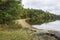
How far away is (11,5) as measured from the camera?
14.3 metres

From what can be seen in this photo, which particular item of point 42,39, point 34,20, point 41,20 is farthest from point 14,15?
point 41,20

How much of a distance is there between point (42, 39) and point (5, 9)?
19.8ft

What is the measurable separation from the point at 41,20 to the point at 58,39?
20.6 m

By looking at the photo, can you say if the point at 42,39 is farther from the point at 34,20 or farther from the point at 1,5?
the point at 34,20

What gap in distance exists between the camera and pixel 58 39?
9086 millimetres

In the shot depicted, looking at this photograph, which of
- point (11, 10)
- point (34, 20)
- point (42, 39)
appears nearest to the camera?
point (42, 39)

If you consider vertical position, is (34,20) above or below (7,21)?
below

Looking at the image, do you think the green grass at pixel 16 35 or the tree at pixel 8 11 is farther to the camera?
the tree at pixel 8 11

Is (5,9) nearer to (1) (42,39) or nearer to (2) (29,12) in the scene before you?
(1) (42,39)

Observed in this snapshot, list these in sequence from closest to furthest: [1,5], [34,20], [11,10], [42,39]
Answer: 1. [42,39]
2. [11,10]
3. [1,5]
4. [34,20]

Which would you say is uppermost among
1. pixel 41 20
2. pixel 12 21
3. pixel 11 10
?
pixel 11 10

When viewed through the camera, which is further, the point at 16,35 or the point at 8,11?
the point at 8,11

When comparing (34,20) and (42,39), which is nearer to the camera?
(42,39)

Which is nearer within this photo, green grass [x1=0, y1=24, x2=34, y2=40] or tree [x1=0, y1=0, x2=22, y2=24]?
green grass [x1=0, y1=24, x2=34, y2=40]
